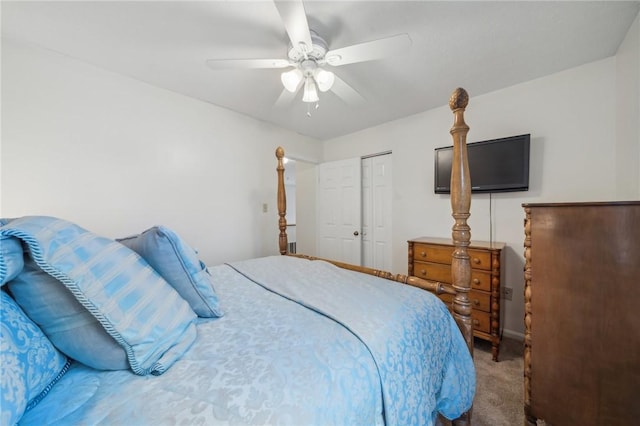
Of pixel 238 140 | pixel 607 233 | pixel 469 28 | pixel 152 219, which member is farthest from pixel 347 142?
pixel 607 233

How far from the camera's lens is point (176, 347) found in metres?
0.72

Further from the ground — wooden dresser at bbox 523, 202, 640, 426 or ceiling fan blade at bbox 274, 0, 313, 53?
ceiling fan blade at bbox 274, 0, 313, 53

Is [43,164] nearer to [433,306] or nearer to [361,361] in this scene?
[361,361]

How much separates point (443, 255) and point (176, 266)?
227cm

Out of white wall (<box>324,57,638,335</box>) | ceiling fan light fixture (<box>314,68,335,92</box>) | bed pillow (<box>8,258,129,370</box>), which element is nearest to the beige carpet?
white wall (<box>324,57,638,335</box>)

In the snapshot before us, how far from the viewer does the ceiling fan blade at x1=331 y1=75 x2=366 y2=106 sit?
1.73 metres

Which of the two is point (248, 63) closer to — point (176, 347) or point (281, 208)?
point (281, 208)

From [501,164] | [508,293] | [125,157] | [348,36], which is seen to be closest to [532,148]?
[501,164]

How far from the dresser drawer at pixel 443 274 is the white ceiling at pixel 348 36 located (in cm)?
180

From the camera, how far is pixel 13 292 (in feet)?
1.92

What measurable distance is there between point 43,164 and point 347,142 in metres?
3.34

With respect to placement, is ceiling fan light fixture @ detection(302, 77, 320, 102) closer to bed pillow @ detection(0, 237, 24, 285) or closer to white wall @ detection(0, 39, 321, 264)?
white wall @ detection(0, 39, 321, 264)

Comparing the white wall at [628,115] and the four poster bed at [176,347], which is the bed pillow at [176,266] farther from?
the white wall at [628,115]

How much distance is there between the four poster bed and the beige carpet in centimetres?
63
